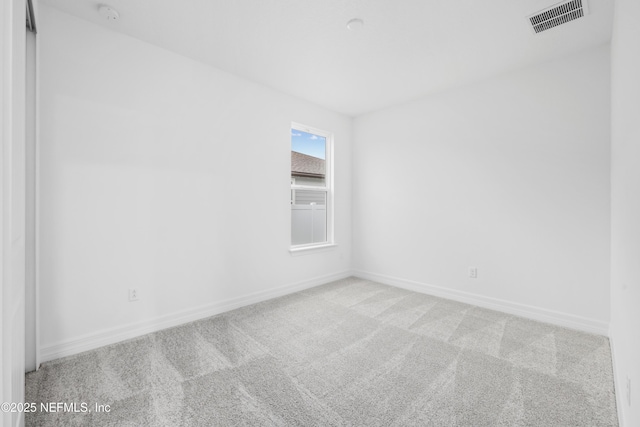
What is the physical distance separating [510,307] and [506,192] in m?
1.30

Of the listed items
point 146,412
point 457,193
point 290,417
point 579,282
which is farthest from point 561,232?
point 146,412

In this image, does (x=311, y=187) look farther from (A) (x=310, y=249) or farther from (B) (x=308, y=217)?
(A) (x=310, y=249)

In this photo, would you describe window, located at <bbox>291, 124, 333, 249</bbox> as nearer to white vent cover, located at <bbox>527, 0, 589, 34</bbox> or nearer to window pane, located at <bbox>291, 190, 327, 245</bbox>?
window pane, located at <bbox>291, 190, 327, 245</bbox>

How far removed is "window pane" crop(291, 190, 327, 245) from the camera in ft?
13.1

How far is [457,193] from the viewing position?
3.55m

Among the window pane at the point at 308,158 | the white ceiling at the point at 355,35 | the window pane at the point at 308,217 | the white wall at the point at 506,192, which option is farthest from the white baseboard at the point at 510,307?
the white ceiling at the point at 355,35

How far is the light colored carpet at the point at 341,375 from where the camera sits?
1.60m

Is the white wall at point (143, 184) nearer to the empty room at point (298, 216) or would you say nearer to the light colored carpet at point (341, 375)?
the empty room at point (298, 216)

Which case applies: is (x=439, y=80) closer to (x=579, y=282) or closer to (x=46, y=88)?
(x=579, y=282)

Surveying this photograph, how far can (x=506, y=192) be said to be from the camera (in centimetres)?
316

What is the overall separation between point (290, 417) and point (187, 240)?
195 centimetres

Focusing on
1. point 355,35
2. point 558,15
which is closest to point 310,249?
point 355,35

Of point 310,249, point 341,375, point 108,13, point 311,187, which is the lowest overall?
point 341,375

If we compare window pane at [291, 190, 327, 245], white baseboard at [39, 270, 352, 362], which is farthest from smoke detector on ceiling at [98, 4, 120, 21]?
white baseboard at [39, 270, 352, 362]
